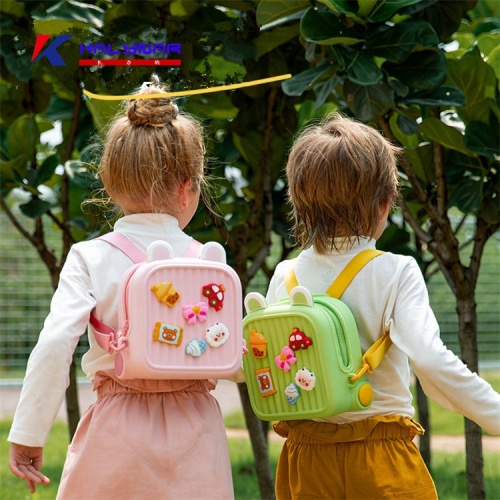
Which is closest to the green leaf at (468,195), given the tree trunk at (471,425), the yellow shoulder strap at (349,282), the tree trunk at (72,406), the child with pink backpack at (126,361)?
the tree trunk at (471,425)

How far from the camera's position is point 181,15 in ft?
10.9

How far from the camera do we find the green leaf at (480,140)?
9.80 feet

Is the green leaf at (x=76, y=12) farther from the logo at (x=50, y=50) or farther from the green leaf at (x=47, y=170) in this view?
the green leaf at (x=47, y=170)

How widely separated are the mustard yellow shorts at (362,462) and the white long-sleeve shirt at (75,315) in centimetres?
53

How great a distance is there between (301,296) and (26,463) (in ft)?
2.32

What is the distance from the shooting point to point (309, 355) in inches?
80.0

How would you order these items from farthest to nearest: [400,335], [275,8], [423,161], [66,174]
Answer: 1. [66,174]
2. [423,161]
3. [275,8]
4. [400,335]

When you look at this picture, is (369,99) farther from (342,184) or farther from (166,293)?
(166,293)

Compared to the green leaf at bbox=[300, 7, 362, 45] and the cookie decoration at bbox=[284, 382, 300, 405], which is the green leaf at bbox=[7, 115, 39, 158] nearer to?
the green leaf at bbox=[300, 7, 362, 45]

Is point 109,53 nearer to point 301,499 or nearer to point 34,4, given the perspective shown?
point 34,4

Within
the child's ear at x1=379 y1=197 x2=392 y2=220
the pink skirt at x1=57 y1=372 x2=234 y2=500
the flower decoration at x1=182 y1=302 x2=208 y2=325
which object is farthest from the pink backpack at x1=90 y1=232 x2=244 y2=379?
the child's ear at x1=379 y1=197 x2=392 y2=220

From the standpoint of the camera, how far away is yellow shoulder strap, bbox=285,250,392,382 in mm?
2014

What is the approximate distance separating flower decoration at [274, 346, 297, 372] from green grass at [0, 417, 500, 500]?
1.96 meters

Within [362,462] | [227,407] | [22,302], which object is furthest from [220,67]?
[22,302]
